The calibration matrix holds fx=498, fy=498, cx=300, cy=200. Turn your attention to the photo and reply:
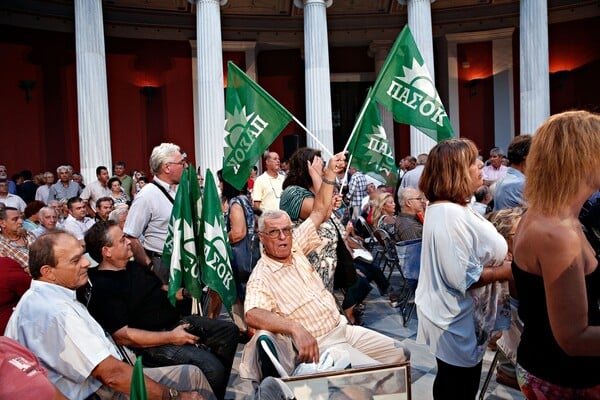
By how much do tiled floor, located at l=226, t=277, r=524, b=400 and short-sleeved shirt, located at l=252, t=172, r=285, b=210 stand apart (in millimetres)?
1585

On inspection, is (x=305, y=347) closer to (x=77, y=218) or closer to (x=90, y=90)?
(x=77, y=218)

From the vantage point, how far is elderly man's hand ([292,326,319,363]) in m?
2.34

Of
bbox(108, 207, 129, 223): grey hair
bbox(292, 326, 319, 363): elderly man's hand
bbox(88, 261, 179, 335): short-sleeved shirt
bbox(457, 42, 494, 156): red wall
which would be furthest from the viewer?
bbox(457, 42, 494, 156): red wall

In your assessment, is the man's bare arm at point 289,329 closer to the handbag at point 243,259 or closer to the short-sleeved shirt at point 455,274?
the short-sleeved shirt at point 455,274

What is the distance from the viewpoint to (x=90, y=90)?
10508mm

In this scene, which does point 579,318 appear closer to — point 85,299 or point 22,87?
point 85,299

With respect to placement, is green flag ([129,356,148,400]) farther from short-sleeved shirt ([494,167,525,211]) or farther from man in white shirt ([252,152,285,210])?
man in white shirt ([252,152,285,210])

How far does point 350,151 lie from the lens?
384cm

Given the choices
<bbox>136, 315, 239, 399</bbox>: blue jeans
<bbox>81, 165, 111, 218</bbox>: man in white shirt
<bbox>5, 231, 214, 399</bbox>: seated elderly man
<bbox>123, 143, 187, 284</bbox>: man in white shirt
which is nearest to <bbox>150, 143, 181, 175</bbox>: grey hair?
<bbox>123, 143, 187, 284</bbox>: man in white shirt

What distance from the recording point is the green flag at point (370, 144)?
3730mm

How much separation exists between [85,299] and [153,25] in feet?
40.2

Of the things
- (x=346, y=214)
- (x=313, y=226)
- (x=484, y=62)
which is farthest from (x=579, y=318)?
(x=484, y=62)

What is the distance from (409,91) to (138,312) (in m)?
2.33

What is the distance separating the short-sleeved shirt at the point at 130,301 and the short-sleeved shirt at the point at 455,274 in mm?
1582
